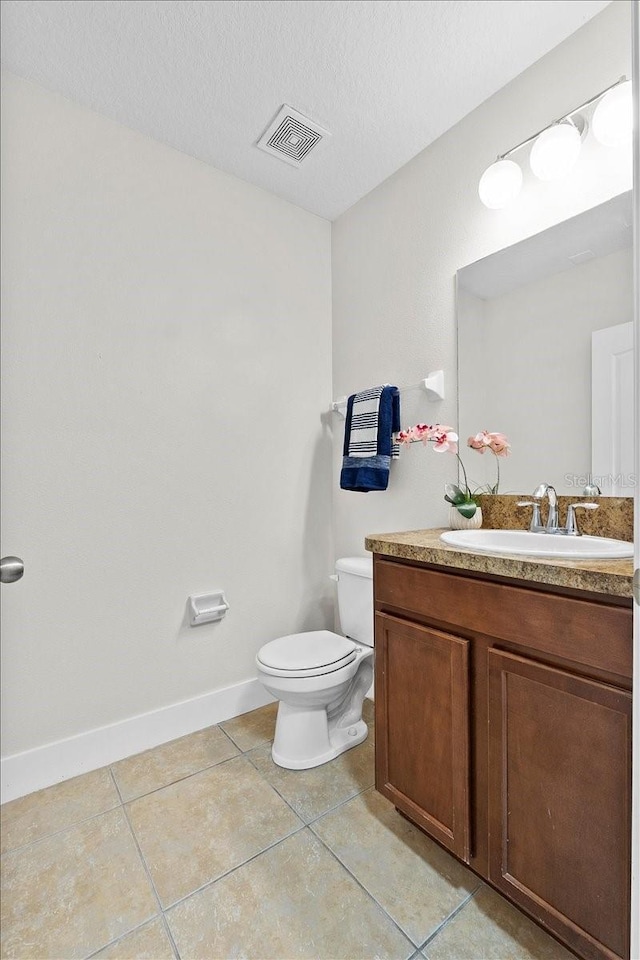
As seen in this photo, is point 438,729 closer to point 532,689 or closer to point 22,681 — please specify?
point 532,689

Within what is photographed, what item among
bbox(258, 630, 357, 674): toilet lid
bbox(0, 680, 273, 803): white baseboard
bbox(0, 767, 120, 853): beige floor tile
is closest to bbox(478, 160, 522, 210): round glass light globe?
bbox(258, 630, 357, 674): toilet lid

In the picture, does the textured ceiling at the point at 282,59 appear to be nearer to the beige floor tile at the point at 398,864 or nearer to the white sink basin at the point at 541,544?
the white sink basin at the point at 541,544

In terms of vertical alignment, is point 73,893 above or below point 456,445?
below

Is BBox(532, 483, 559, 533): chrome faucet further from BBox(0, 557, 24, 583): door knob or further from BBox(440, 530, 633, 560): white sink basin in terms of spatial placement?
BBox(0, 557, 24, 583): door knob

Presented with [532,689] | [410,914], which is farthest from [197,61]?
[410,914]

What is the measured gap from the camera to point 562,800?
908mm

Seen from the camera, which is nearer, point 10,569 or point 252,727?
point 10,569

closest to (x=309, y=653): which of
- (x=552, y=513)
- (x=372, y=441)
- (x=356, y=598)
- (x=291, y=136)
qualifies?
(x=356, y=598)

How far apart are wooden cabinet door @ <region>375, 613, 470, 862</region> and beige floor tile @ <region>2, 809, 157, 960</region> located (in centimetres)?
70

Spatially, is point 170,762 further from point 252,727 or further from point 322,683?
point 322,683

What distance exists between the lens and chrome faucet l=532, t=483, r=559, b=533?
137 centimetres

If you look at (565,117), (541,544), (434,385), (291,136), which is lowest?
(541,544)

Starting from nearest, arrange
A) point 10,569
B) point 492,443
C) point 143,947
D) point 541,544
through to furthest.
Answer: point 10,569 → point 143,947 → point 541,544 → point 492,443

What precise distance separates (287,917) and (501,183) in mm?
2143
